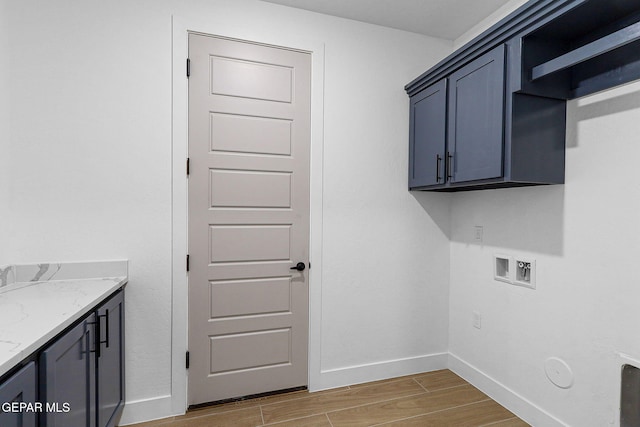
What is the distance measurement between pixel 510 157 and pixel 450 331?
65.1 inches

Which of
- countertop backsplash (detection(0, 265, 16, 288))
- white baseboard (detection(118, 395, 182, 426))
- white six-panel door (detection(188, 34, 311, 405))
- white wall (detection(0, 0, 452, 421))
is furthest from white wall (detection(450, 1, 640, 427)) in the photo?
countertop backsplash (detection(0, 265, 16, 288))

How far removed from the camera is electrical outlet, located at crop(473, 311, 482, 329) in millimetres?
2395

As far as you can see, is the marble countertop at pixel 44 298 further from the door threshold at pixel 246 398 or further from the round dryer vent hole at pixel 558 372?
the round dryer vent hole at pixel 558 372

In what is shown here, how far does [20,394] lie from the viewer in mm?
933

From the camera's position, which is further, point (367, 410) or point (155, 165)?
point (367, 410)

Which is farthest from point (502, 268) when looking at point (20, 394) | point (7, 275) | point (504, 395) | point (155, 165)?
point (7, 275)

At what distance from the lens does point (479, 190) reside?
7.88 feet

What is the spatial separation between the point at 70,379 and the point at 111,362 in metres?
0.53

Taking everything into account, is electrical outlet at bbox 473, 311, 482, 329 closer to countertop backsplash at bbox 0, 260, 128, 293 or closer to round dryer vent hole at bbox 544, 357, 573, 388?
round dryer vent hole at bbox 544, 357, 573, 388

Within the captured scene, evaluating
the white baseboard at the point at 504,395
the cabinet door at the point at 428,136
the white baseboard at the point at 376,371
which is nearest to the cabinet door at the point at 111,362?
the white baseboard at the point at 376,371

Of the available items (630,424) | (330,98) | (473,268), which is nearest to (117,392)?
(330,98)

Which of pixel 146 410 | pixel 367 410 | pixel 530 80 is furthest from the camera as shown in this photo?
pixel 367 410

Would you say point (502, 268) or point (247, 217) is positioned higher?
point (247, 217)

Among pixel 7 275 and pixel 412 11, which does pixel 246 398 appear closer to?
pixel 7 275
